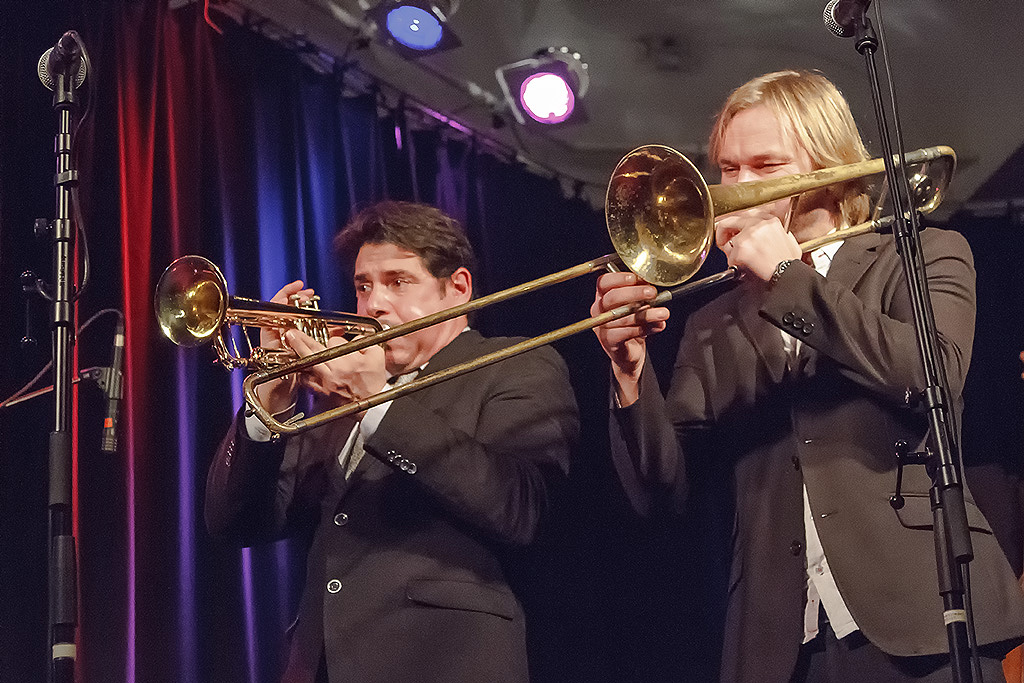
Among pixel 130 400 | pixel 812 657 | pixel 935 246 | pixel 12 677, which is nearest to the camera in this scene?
pixel 812 657

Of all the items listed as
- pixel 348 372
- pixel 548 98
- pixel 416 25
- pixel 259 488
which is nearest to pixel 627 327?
pixel 348 372

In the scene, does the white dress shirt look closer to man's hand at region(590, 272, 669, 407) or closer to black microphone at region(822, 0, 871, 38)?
man's hand at region(590, 272, 669, 407)

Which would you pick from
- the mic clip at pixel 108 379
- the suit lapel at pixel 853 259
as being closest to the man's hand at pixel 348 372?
the mic clip at pixel 108 379

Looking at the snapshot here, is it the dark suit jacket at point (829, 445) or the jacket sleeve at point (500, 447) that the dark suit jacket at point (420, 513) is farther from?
the dark suit jacket at point (829, 445)

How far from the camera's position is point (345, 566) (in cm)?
260

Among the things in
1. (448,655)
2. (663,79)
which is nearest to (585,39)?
(663,79)

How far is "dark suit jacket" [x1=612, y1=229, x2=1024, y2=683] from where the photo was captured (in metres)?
2.11

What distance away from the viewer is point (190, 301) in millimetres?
2854

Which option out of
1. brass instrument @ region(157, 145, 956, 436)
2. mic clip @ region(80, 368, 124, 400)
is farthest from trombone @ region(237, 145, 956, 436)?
mic clip @ region(80, 368, 124, 400)

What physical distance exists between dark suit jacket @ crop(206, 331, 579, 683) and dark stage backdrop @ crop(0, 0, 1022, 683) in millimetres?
328

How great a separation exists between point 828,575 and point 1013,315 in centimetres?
122

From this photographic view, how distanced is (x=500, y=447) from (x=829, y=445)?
801mm


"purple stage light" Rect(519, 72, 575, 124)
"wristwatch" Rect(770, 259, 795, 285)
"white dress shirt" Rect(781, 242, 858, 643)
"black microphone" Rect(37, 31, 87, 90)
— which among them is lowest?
"white dress shirt" Rect(781, 242, 858, 643)

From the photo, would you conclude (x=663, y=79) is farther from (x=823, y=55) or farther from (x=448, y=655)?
(x=448, y=655)
